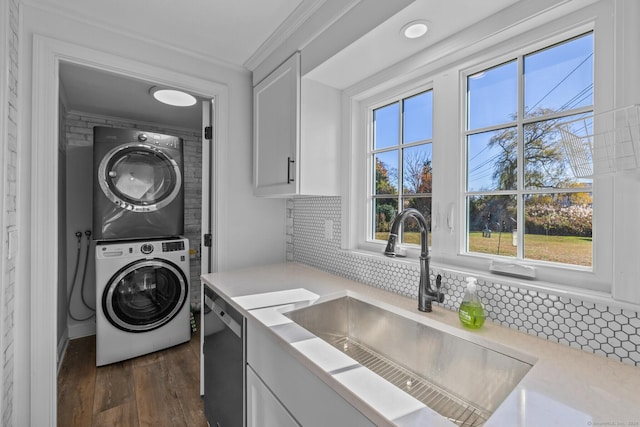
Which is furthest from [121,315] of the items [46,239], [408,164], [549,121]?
[549,121]

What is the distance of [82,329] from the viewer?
2951 millimetres

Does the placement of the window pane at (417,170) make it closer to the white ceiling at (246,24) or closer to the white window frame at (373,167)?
the white window frame at (373,167)

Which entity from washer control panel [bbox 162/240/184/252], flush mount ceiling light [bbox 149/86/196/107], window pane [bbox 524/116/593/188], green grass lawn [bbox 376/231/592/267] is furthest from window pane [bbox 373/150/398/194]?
washer control panel [bbox 162/240/184/252]

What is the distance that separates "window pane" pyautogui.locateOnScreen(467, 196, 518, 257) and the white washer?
244 cm

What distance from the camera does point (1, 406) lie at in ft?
3.87

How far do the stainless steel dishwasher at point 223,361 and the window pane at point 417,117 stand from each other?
3.95 feet

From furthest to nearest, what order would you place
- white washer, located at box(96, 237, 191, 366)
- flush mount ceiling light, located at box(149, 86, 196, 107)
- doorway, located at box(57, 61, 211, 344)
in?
doorway, located at box(57, 61, 211, 344)
white washer, located at box(96, 237, 191, 366)
flush mount ceiling light, located at box(149, 86, 196, 107)

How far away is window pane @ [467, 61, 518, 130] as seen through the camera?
1.16m

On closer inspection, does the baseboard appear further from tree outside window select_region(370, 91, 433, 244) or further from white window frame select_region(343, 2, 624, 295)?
tree outside window select_region(370, 91, 433, 244)

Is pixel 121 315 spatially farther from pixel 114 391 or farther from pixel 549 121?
pixel 549 121

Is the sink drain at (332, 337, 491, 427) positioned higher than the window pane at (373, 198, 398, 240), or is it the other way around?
the window pane at (373, 198, 398, 240)

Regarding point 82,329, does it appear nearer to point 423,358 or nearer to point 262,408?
point 262,408

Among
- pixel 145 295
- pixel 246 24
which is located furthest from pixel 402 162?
pixel 145 295

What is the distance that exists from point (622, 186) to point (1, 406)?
7.54 feet
